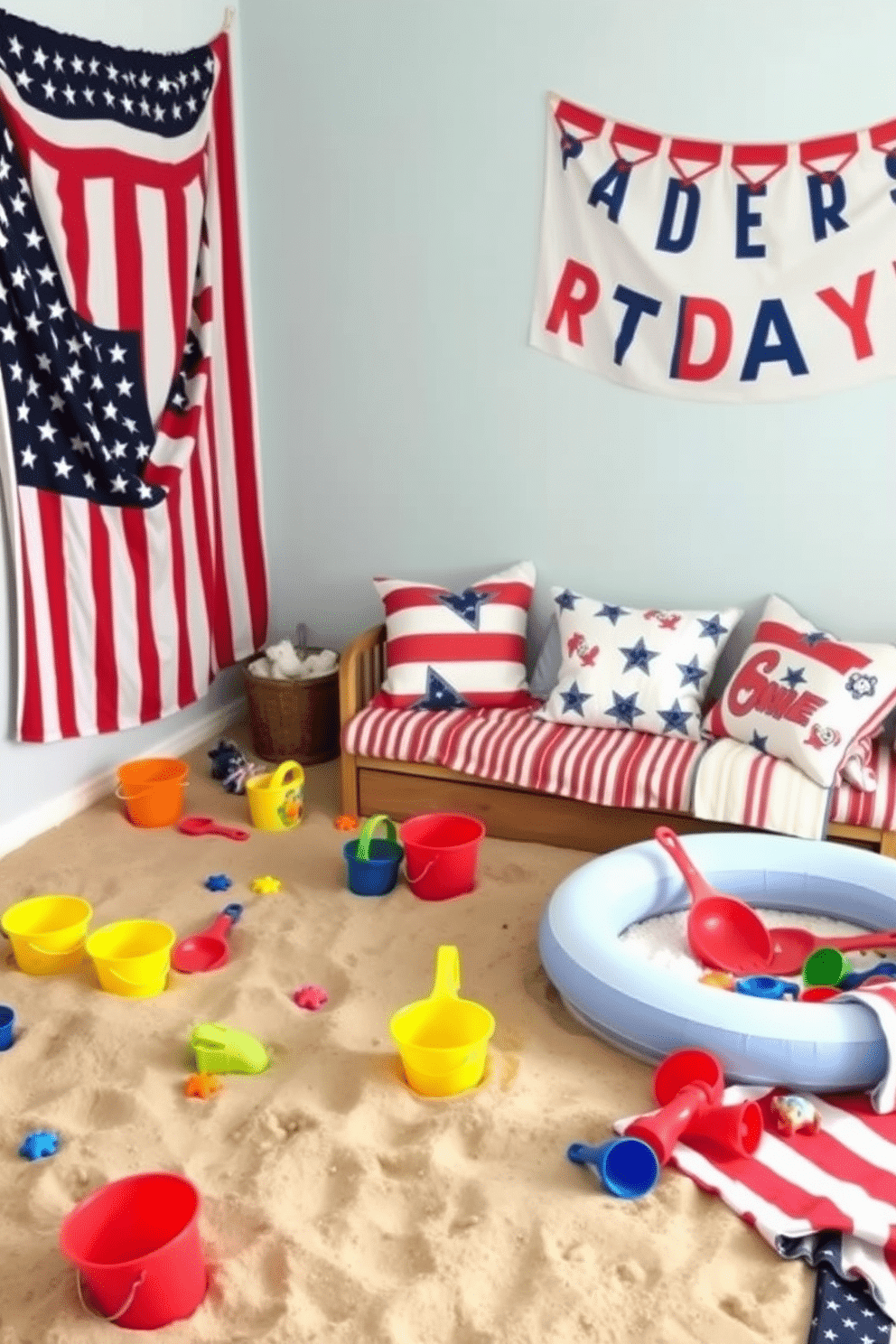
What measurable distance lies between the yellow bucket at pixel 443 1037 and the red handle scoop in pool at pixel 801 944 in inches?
28.8

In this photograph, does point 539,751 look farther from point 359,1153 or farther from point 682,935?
point 359,1153

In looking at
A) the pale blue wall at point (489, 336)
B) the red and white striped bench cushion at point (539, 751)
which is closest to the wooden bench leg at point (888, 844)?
the red and white striped bench cushion at point (539, 751)

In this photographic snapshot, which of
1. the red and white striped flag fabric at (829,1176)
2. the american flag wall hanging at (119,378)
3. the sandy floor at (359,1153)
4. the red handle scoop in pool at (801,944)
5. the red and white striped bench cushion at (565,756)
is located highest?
the american flag wall hanging at (119,378)

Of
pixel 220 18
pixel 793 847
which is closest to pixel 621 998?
pixel 793 847

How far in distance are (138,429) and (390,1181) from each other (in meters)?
2.25

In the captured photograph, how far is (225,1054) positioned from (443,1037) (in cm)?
44

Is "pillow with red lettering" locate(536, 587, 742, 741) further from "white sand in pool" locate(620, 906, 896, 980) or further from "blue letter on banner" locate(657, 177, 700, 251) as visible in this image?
"blue letter on banner" locate(657, 177, 700, 251)

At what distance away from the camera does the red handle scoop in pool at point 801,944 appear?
2.79 meters

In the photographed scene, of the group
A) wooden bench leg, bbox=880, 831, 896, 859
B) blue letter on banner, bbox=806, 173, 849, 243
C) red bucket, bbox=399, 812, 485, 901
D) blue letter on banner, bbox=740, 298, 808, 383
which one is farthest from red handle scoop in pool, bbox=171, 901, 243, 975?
blue letter on banner, bbox=806, 173, 849, 243

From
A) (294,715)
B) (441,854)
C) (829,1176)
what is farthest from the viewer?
(294,715)

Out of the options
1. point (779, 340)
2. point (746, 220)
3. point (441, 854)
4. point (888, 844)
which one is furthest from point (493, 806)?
point (746, 220)

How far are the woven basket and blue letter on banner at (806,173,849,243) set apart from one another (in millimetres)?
1917

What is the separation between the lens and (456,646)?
3.75 metres

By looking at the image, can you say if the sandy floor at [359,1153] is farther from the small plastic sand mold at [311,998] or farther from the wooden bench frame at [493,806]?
the wooden bench frame at [493,806]
